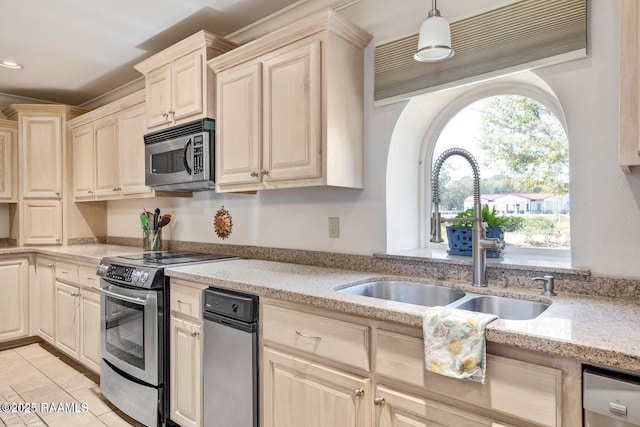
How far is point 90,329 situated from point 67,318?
0.48 metres

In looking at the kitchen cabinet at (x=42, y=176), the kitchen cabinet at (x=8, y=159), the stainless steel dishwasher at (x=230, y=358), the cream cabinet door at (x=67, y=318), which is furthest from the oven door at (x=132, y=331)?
the kitchen cabinet at (x=8, y=159)

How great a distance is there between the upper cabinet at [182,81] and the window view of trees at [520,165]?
4.80 ft

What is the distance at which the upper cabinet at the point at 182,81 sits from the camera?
2.40 meters

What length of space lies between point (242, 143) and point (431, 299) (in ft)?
4.21

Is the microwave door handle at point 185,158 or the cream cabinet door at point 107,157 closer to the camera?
the microwave door handle at point 185,158

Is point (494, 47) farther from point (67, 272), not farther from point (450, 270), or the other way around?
point (67, 272)

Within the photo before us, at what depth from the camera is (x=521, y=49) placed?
159 cm

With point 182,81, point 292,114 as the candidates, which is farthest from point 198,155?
point 292,114

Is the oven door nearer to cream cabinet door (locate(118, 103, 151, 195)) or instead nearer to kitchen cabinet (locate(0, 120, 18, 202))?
cream cabinet door (locate(118, 103, 151, 195))

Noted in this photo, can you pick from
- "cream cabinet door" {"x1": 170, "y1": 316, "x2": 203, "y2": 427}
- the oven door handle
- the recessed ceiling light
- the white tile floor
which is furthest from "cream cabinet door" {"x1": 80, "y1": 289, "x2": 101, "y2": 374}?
the recessed ceiling light

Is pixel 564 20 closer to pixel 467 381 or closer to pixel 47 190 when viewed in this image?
pixel 467 381

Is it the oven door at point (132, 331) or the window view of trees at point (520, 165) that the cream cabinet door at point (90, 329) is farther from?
the window view of trees at point (520, 165)

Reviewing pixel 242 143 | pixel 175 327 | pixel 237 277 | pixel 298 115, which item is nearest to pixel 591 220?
pixel 298 115

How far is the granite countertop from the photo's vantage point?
0.95m
